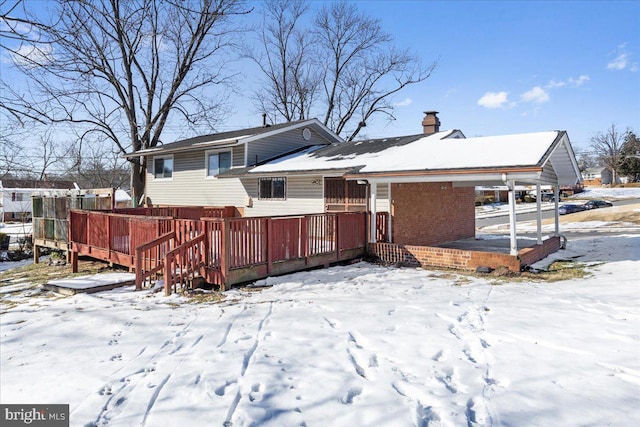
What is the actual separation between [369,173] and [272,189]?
5189mm

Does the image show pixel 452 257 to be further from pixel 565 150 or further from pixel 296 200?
pixel 296 200

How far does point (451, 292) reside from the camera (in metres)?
6.82

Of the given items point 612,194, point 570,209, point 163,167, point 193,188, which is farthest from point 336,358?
point 612,194

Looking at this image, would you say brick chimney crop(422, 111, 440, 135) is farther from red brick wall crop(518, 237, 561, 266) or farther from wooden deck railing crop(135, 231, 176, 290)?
wooden deck railing crop(135, 231, 176, 290)

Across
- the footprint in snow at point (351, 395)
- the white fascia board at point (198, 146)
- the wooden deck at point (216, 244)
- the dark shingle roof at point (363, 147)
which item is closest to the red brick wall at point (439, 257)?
the wooden deck at point (216, 244)

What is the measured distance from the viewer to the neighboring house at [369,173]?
940cm

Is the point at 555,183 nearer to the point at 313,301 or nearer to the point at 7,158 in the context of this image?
the point at 313,301

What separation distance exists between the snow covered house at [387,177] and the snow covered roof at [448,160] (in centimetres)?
3

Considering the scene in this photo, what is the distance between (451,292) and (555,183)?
285 inches

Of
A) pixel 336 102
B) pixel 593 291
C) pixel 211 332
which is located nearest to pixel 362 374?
pixel 211 332

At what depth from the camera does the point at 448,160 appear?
972 centimetres

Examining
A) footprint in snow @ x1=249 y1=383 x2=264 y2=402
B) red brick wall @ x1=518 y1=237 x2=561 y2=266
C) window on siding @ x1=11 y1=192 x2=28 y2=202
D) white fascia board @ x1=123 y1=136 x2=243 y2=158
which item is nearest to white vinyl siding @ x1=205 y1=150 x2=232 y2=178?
white fascia board @ x1=123 y1=136 x2=243 y2=158

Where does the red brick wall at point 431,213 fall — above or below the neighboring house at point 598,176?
below

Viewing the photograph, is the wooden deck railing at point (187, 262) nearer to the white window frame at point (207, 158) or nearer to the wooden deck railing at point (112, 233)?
the wooden deck railing at point (112, 233)
